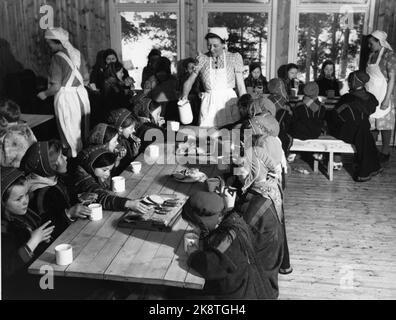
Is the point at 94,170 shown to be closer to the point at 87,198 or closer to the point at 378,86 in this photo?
the point at 87,198

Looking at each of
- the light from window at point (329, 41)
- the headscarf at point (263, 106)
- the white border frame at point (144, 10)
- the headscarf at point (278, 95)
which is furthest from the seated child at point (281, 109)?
the white border frame at point (144, 10)

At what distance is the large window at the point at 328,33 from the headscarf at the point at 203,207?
626 centimetres

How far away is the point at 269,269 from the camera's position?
3.54 m

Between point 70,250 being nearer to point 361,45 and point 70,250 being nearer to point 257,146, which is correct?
point 257,146

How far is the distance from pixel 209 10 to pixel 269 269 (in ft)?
19.8

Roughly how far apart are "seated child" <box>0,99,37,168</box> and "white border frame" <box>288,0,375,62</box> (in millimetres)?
4862

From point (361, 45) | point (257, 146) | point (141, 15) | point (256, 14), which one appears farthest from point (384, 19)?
point (257, 146)

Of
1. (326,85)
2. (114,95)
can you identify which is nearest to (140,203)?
(114,95)

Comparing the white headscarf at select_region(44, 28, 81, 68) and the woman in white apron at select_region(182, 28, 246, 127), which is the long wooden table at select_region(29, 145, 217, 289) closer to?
the woman in white apron at select_region(182, 28, 246, 127)

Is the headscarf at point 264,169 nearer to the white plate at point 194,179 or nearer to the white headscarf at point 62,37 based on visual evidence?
the white plate at point 194,179

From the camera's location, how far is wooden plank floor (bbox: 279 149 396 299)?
422cm

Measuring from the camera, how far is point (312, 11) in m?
8.37

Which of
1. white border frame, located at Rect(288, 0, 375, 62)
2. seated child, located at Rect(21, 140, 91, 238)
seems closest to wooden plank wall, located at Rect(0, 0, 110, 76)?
white border frame, located at Rect(288, 0, 375, 62)

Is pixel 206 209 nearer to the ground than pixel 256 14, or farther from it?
nearer to the ground
